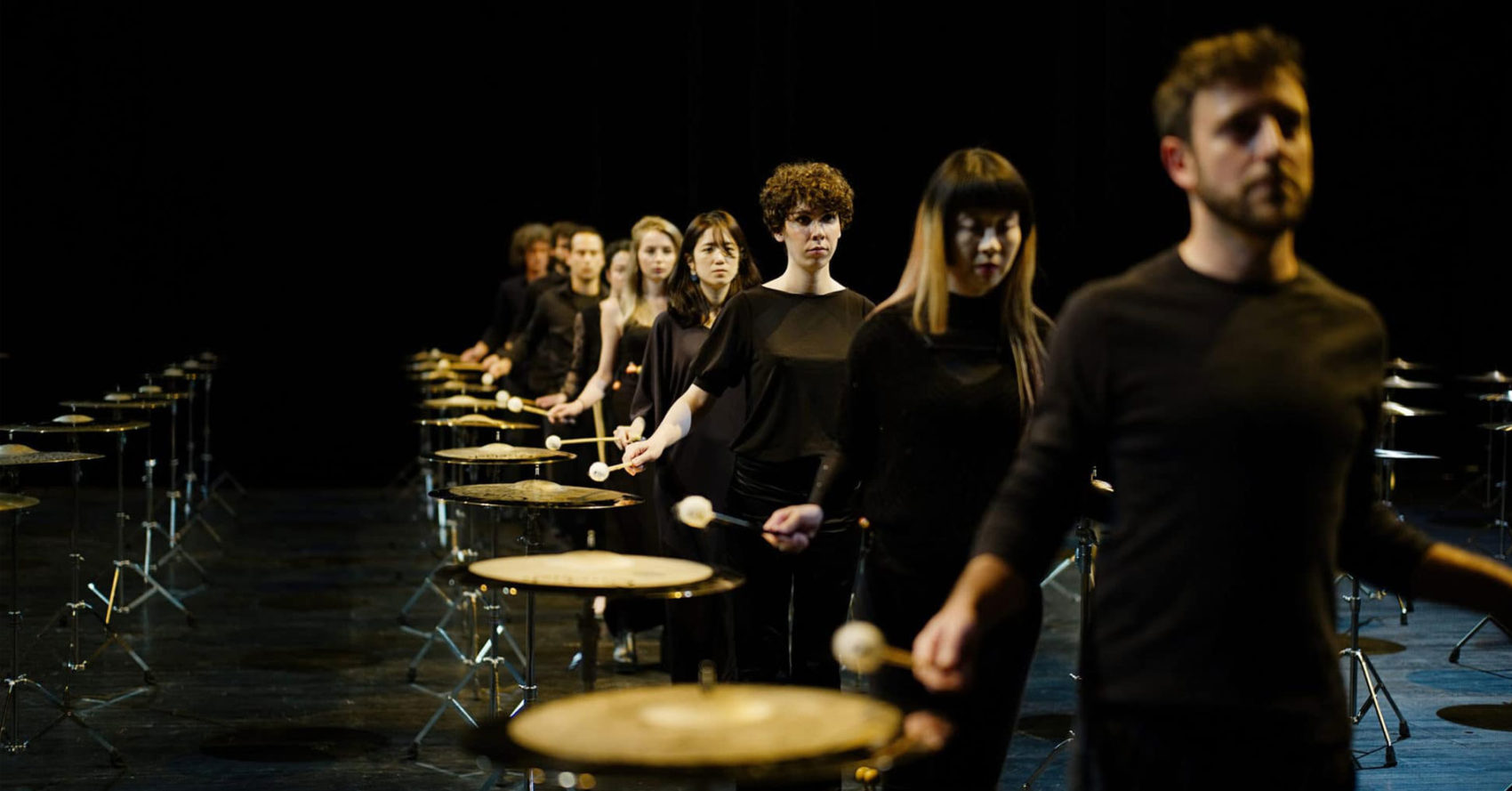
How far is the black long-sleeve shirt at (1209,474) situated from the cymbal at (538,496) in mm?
1551

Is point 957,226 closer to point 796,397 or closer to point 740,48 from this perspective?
point 796,397

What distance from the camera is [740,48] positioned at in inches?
369

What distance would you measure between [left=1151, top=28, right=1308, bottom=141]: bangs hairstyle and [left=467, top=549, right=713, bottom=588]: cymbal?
3.21 feet

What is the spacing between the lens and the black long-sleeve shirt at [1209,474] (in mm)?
1771

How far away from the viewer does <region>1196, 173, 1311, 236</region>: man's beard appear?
5.83 ft

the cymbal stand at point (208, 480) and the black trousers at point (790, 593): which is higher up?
the black trousers at point (790, 593)

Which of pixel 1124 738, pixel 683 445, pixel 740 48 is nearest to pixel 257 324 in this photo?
pixel 740 48

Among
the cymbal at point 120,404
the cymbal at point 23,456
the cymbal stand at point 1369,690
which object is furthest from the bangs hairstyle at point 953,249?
the cymbal at point 120,404

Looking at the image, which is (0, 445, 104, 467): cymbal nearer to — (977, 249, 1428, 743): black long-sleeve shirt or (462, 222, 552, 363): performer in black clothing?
(977, 249, 1428, 743): black long-sleeve shirt

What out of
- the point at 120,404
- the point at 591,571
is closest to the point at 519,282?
the point at 120,404

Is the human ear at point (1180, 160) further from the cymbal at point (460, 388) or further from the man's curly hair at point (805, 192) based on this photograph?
the cymbal at point (460, 388)

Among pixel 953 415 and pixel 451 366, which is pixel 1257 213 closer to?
pixel 953 415

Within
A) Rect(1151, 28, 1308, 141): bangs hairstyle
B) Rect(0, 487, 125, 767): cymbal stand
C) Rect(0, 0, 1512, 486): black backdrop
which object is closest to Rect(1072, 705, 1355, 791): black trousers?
Rect(1151, 28, 1308, 141): bangs hairstyle

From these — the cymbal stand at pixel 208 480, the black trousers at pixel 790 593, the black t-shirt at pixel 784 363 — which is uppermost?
the black t-shirt at pixel 784 363
